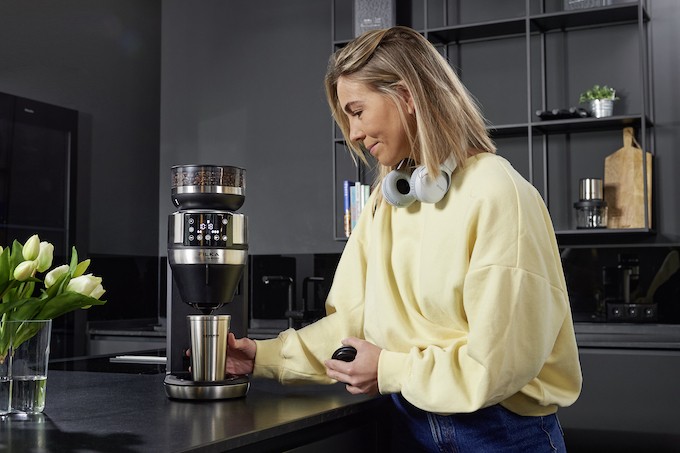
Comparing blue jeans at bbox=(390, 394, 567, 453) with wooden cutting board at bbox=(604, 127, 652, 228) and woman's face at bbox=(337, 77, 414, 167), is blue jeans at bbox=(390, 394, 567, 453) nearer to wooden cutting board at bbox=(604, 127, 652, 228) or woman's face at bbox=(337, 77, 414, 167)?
woman's face at bbox=(337, 77, 414, 167)

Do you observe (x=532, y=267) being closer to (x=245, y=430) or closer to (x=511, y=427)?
(x=511, y=427)

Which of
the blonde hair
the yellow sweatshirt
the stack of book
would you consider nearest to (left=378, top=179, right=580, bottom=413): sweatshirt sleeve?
the yellow sweatshirt

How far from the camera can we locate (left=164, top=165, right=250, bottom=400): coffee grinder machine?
166 cm

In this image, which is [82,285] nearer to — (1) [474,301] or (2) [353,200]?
(1) [474,301]

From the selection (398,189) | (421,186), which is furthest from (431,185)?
(398,189)

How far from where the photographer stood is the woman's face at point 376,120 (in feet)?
5.39

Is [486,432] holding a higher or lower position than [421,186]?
lower

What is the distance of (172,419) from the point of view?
1402 millimetres

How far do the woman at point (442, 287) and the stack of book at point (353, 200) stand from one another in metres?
2.77

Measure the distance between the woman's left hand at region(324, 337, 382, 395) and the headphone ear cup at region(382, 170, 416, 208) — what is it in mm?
271

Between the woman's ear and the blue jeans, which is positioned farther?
the woman's ear

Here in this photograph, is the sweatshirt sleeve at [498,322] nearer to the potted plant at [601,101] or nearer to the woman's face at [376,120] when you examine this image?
the woman's face at [376,120]

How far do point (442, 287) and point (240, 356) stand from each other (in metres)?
0.50

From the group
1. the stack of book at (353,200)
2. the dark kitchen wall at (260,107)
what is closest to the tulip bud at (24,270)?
the stack of book at (353,200)
